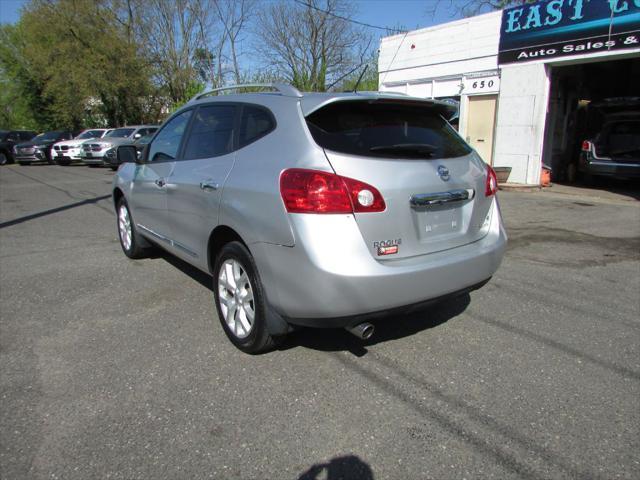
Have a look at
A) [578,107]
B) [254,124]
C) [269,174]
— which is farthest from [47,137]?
[269,174]

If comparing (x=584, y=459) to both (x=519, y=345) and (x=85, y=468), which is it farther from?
(x=85, y=468)

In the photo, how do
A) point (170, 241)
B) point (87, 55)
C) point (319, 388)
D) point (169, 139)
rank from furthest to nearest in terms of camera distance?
point (87, 55) → point (169, 139) → point (170, 241) → point (319, 388)

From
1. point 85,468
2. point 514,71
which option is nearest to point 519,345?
point 85,468

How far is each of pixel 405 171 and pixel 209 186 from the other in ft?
4.72

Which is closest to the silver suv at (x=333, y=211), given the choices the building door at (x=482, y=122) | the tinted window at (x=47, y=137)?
the building door at (x=482, y=122)

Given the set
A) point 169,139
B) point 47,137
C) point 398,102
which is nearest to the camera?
point 398,102

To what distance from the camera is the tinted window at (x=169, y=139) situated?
4.27 m

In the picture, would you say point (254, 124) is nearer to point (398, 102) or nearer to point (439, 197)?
point (398, 102)

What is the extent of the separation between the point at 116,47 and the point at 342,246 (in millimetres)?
31172

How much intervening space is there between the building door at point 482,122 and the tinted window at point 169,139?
11.1 m

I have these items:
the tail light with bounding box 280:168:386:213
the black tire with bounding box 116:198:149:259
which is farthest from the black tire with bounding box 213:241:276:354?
the black tire with bounding box 116:198:149:259

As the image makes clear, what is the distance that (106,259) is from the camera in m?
5.69

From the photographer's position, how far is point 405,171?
9.31ft

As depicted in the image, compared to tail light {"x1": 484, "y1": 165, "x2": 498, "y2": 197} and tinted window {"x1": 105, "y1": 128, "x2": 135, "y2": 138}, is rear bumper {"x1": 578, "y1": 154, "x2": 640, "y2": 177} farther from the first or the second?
tinted window {"x1": 105, "y1": 128, "x2": 135, "y2": 138}
